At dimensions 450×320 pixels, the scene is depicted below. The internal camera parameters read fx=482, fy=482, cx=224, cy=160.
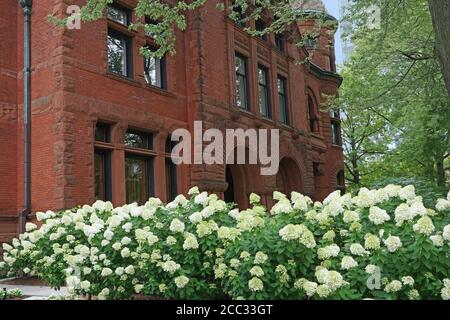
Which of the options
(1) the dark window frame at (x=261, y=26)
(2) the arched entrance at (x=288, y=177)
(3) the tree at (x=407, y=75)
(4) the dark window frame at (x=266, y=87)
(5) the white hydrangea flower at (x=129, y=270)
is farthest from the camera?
(2) the arched entrance at (x=288, y=177)

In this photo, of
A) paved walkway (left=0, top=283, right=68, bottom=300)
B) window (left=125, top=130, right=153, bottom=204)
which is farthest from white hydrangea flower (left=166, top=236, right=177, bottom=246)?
window (left=125, top=130, right=153, bottom=204)

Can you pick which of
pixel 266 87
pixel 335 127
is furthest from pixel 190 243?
pixel 335 127

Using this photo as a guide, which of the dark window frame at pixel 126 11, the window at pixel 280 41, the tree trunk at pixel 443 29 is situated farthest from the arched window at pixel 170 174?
the window at pixel 280 41

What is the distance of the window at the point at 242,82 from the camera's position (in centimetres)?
1862

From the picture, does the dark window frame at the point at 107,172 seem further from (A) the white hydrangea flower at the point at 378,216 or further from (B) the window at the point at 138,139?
(A) the white hydrangea flower at the point at 378,216

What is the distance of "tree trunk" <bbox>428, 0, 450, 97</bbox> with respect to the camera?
23.2 feet

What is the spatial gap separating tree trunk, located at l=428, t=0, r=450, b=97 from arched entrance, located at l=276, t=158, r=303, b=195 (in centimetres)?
1494

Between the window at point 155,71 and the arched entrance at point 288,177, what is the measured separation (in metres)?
8.84

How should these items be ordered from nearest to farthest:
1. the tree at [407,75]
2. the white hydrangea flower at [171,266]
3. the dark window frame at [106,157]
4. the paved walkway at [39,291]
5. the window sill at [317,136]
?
the white hydrangea flower at [171,266] < the paved walkway at [39,291] < the dark window frame at [106,157] < the tree at [407,75] < the window sill at [317,136]

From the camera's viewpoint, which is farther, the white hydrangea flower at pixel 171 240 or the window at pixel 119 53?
the window at pixel 119 53

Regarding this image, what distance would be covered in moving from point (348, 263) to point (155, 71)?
37.9 ft

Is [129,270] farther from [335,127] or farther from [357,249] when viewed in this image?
[335,127]

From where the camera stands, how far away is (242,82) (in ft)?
62.3

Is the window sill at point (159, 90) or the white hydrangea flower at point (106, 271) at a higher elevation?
the window sill at point (159, 90)
